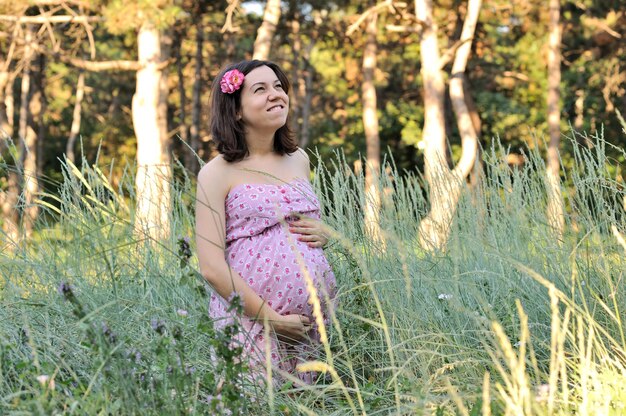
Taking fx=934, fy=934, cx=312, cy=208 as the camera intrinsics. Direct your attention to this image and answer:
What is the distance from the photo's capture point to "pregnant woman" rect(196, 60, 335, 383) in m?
2.80

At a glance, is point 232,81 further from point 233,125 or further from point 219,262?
point 219,262

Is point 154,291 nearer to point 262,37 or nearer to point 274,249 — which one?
point 274,249

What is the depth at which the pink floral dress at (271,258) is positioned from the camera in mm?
2863

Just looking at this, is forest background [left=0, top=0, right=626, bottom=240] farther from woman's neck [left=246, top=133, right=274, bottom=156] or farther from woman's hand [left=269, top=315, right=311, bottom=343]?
woman's hand [left=269, top=315, right=311, bottom=343]

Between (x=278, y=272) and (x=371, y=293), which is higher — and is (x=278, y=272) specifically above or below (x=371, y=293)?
above

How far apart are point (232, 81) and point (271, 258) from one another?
62 cm

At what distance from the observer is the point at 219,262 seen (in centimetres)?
276

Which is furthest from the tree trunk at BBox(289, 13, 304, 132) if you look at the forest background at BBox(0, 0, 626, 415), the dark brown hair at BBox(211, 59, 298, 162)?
the dark brown hair at BBox(211, 59, 298, 162)

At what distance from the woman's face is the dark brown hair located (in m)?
0.03

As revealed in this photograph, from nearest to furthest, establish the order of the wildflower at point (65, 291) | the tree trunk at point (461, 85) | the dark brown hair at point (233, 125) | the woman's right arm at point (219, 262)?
the wildflower at point (65, 291), the woman's right arm at point (219, 262), the dark brown hair at point (233, 125), the tree trunk at point (461, 85)

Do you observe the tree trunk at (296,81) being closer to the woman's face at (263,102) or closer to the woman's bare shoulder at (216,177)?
the woman's face at (263,102)

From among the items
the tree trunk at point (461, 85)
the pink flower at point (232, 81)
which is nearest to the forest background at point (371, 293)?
the pink flower at point (232, 81)

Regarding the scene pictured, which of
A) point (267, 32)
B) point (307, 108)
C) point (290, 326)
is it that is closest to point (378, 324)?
point (290, 326)

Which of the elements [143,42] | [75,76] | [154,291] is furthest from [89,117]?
[154,291]
